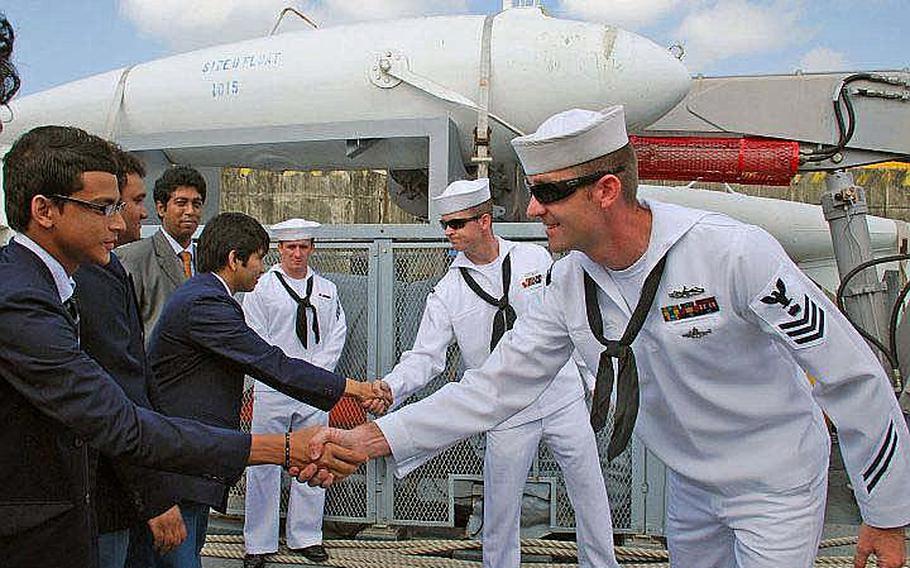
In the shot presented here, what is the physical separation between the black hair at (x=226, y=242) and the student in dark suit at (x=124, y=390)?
0.76 meters

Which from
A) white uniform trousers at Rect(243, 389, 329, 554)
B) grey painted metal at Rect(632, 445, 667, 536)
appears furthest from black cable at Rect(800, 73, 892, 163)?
white uniform trousers at Rect(243, 389, 329, 554)

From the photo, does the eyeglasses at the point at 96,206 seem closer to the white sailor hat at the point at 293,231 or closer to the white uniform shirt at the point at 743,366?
the white uniform shirt at the point at 743,366

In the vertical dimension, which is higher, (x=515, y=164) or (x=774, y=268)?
(x=515, y=164)

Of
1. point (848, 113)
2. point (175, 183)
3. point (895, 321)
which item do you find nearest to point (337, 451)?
point (175, 183)

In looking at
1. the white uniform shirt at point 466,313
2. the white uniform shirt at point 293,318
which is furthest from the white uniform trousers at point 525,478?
the white uniform shirt at point 293,318

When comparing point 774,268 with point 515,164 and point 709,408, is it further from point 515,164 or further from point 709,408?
point 515,164

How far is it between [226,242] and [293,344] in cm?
204

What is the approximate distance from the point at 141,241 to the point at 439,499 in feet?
7.93

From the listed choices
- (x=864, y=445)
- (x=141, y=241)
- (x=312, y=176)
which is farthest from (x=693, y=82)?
(x=312, y=176)

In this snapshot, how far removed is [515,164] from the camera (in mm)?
6359

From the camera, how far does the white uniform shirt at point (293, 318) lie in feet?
18.1

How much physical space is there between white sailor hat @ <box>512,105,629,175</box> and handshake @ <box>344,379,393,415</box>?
2.04 m

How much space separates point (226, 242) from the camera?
3586 millimetres

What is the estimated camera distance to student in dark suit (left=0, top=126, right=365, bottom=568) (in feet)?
6.63
